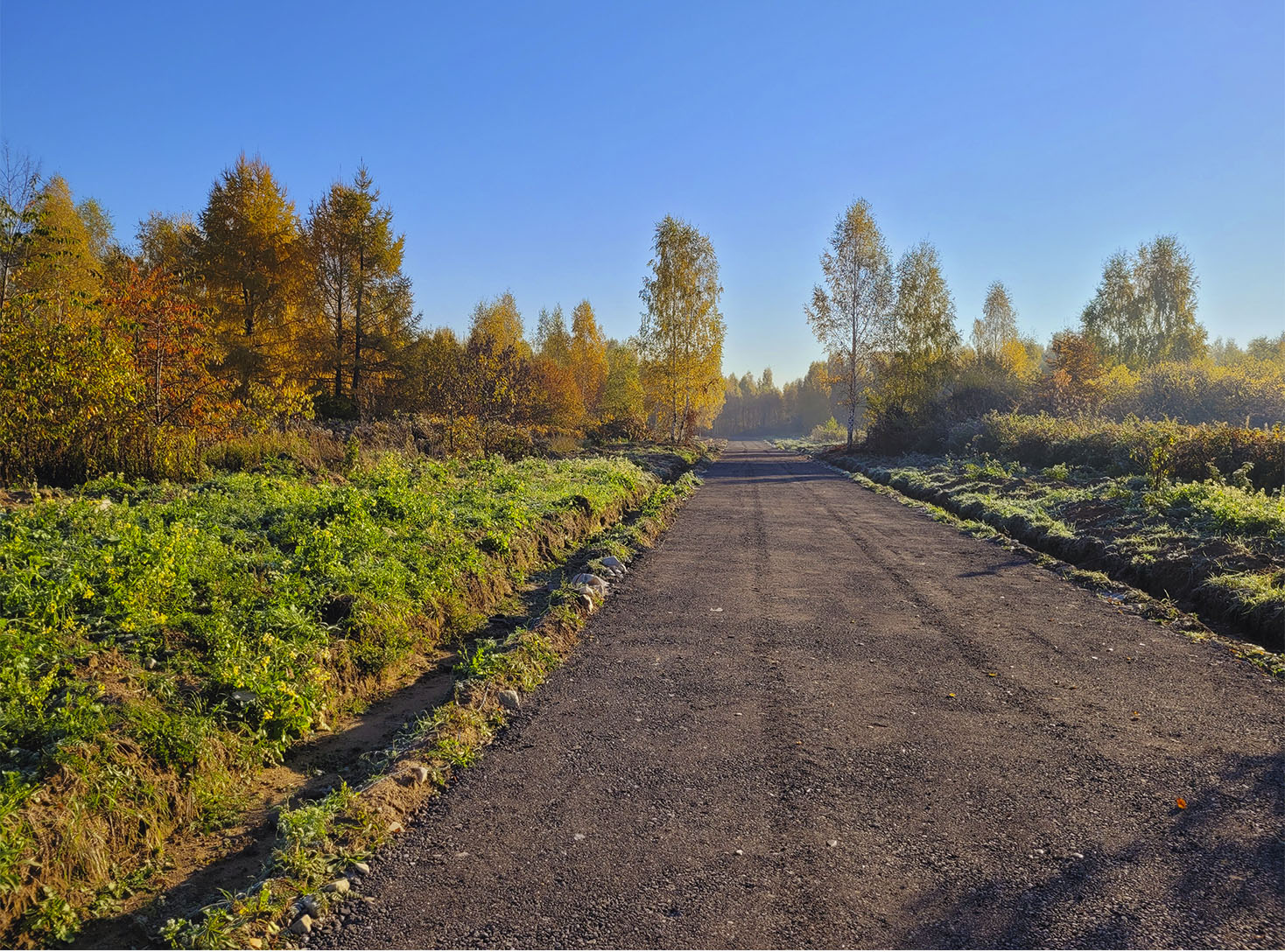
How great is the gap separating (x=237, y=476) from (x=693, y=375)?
32422 mm

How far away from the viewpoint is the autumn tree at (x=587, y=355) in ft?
182

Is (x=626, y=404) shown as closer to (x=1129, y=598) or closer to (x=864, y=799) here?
(x=1129, y=598)

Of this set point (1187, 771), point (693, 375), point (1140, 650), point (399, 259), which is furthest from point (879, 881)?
point (693, 375)

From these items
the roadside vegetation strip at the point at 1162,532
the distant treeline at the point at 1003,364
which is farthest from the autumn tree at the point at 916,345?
the roadside vegetation strip at the point at 1162,532

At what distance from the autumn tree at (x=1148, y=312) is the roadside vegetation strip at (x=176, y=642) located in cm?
5420

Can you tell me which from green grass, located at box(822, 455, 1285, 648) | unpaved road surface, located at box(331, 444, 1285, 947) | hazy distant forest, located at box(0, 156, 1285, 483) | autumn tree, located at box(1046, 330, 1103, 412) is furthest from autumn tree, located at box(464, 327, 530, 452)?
autumn tree, located at box(1046, 330, 1103, 412)

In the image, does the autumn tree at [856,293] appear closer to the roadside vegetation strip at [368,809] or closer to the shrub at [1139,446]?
the shrub at [1139,446]

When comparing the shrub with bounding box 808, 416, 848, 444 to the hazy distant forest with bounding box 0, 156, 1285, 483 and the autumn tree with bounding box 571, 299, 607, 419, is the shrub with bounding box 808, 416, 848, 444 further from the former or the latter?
the autumn tree with bounding box 571, 299, 607, 419

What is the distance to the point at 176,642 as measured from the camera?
17.0 ft

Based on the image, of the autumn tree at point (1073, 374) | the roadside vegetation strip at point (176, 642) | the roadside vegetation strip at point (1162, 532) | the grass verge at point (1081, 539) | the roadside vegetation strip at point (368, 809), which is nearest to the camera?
the roadside vegetation strip at point (368, 809)

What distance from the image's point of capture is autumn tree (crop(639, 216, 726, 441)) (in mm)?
40562

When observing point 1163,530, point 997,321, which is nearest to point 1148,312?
point 997,321

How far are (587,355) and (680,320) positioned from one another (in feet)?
59.2

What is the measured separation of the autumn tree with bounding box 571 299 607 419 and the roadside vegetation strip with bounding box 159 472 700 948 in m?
47.3
